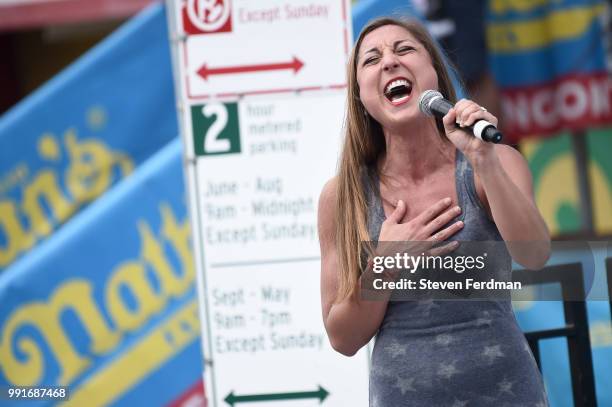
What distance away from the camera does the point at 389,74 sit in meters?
2.29

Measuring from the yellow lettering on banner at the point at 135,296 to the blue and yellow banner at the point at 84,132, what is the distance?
184 centimetres

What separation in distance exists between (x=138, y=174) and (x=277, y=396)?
1666mm

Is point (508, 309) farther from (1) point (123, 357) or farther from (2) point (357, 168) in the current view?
(1) point (123, 357)

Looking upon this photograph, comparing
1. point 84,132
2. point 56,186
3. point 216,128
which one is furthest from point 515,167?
point 56,186

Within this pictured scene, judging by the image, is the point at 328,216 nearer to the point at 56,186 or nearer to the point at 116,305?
the point at 116,305

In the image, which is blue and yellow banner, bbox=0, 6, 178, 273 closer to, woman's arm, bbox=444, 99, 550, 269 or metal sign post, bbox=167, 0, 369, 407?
metal sign post, bbox=167, 0, 369, 407

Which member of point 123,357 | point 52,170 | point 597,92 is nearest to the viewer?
point 123,357

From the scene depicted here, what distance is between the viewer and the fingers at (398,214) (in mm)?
2208

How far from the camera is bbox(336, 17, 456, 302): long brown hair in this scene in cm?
224

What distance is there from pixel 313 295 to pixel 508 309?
4.42 ft

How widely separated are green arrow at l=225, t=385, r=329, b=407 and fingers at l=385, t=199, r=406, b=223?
4.48 feet

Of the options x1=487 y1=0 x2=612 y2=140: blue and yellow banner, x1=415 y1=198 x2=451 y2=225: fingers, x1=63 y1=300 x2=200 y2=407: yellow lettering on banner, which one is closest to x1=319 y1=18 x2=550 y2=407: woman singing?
x1=415 y1=198 x2=451 y2=225: fingers

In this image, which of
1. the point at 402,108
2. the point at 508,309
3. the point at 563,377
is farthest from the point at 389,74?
the point at 563,377

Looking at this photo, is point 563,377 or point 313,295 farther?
point 313,295
